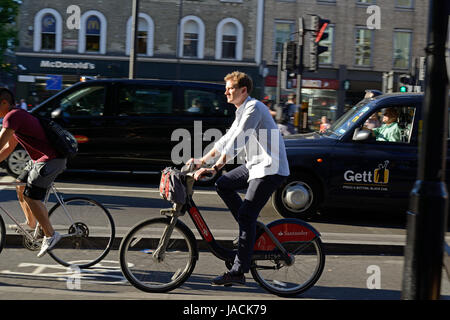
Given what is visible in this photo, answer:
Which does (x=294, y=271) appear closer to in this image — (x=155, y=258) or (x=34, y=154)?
(x=155, y=258)

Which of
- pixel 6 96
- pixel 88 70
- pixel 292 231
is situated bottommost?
pixel 292 231

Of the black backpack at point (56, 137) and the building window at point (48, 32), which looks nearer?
the black backpack at point (56, 137)

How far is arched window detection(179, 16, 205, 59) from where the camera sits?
28953 millimetres

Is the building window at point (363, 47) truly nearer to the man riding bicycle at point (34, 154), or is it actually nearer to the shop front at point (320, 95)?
the shop front at point (320, 95)

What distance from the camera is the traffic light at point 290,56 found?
12848mm

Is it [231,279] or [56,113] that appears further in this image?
[56,113]

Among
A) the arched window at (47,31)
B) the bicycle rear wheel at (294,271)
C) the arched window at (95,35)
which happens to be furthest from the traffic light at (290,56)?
the arched window at (47,31)

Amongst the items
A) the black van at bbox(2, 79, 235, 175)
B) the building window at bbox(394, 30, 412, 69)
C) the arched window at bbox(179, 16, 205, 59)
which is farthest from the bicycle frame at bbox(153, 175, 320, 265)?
the building window at bbox(394, 30, 412, 69)

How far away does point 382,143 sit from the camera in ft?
Answer: 25.0

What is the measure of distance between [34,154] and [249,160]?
6.33 ft

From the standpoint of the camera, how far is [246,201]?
14.8 feet

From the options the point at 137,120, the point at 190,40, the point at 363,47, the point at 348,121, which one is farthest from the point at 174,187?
the point at 363,47

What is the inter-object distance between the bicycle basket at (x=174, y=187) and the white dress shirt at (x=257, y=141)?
1.34 ft

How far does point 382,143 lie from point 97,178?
5.85m
